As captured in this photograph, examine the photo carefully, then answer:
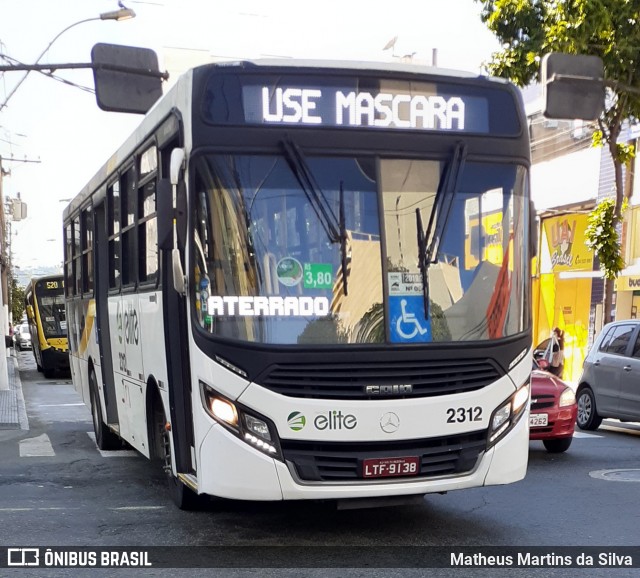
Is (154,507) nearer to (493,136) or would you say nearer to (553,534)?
(553,534)

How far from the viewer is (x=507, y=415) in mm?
7109

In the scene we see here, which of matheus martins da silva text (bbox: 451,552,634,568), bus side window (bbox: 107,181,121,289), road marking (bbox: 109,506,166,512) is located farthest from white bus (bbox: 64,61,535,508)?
bus side window (bbox: 107,181,121,289)

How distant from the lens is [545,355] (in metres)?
24.6

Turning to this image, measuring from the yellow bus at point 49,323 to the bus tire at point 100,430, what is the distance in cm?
1789

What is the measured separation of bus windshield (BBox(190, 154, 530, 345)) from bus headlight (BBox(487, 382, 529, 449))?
1.71ft

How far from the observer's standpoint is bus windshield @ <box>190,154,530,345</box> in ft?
21.9

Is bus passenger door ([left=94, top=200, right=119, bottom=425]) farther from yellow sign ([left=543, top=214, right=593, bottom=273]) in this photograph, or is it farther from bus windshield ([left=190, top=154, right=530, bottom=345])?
yellow sign ([left=543, top=214, right=593, bottom=273])

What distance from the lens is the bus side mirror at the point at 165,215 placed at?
6.75 m

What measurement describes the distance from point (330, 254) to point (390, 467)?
1416 mm

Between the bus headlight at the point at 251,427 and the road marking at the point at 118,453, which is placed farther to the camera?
the road marking at the point at 118,453

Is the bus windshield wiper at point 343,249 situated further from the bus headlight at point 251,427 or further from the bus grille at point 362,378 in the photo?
the bus headlight at point 251,427

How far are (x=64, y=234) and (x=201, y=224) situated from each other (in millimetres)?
9208

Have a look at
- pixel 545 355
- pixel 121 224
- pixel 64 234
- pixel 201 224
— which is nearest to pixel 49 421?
pixel 64 234

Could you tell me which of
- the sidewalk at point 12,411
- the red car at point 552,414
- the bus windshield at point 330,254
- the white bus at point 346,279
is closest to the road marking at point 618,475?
the red car at point 552,414
